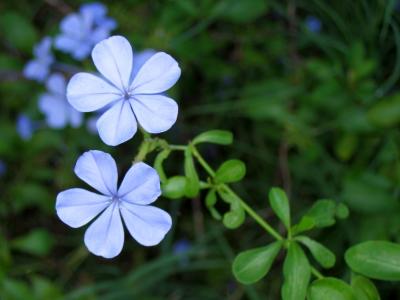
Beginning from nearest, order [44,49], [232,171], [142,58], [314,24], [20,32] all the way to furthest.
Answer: [232,171] < [142,58] < [314,24] < [44,49] < [20,32]

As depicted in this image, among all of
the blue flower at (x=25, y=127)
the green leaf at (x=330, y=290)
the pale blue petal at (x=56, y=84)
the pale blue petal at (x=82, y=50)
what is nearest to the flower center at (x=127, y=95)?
the green leaf at (x=330, y=290)

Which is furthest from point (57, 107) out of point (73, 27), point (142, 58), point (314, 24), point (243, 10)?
point (314, 24)

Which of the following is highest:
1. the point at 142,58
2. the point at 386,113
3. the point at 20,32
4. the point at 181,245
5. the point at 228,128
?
the point at 20,32

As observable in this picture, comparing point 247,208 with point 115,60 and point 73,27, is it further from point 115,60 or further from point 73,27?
point 73,27

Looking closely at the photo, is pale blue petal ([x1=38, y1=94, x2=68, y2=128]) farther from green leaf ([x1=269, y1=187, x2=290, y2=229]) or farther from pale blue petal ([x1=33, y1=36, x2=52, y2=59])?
green leaf ([x1=269, y1=187, x2=290, y2=229])

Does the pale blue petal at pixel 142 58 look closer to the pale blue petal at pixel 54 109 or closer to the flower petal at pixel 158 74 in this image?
the pale blue petal at pixel 54 109

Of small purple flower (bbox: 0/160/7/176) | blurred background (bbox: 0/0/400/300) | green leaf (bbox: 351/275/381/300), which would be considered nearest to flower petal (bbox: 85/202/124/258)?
green leaf (bbox: 351/275/381/300)

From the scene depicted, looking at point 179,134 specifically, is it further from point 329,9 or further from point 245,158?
point 329,9

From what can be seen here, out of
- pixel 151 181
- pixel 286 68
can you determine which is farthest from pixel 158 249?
pixel 151 181
